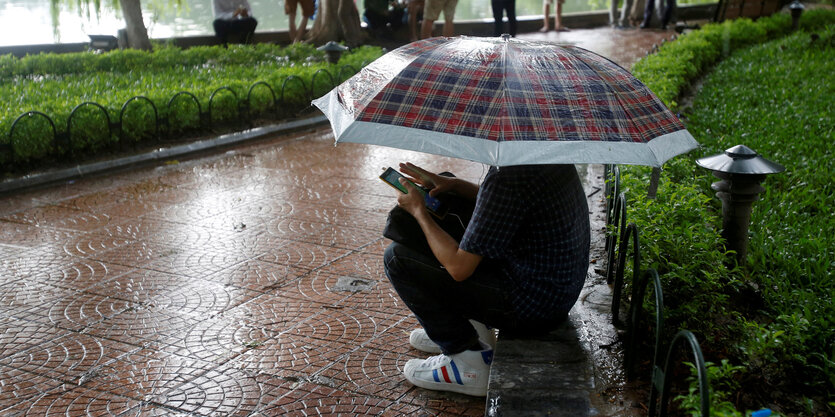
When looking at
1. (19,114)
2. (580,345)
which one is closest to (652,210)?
(580,345)

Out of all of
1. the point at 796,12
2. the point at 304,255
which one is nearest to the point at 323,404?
the point at 304,255

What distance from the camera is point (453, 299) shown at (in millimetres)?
3299

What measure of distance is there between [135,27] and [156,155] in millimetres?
6585

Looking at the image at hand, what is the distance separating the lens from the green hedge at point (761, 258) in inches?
119

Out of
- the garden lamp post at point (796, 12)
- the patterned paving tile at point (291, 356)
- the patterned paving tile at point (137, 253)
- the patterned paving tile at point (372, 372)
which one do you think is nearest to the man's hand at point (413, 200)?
the patterned paving tile at point (372, 372)

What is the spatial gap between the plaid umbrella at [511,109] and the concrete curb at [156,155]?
4939 mm

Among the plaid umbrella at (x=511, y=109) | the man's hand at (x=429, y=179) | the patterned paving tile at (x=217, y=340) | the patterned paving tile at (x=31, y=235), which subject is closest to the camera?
the plaid umbrella at (x=511, y=109)

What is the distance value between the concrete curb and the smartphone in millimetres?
4993

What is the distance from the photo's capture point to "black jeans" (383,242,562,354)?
10.5 feet

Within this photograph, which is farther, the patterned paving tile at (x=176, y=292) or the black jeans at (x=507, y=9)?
the black jeans at (x=507, y=9)

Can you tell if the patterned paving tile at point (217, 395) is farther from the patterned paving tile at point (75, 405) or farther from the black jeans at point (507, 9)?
the black jeans at point (507, 9)

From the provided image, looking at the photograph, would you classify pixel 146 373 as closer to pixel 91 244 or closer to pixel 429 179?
pixel 429 179

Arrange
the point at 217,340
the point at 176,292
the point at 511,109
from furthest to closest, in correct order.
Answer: the point at 176,292 → the point at 217,340 → the point at 511,109

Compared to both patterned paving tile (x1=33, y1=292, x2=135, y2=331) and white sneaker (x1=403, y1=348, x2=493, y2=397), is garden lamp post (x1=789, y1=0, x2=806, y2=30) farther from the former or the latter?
patterned paving tile (x1=33, y1=292, x2=135, y2=331)
